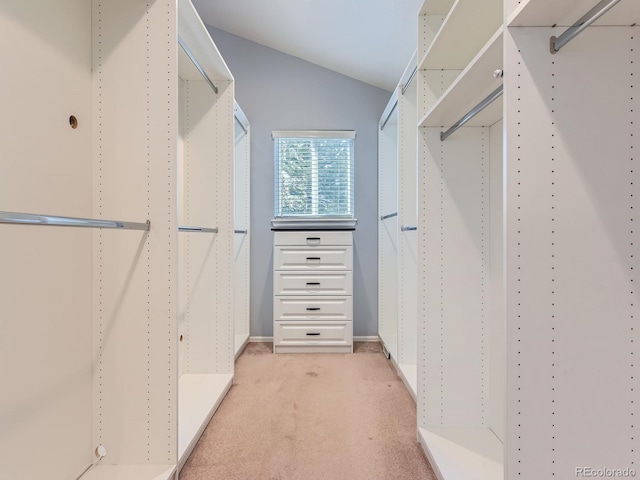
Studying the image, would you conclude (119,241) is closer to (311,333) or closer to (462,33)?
(462,33)

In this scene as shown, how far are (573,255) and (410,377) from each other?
4.87 feet

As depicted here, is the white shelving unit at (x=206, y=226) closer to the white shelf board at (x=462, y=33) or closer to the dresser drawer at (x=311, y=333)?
the dresser drawer at (x=311, y=333)

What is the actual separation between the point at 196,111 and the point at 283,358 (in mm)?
1884

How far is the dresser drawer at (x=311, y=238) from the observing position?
2.79m

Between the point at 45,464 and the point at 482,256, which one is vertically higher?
the point at 482,256

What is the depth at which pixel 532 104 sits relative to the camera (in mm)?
845

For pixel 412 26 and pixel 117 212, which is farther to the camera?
pixel 412 26

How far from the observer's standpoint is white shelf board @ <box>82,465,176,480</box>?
47.1 inches

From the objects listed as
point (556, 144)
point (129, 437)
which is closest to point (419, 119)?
point (556, 144)

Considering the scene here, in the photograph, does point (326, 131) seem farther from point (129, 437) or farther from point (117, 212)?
point (129, 437)

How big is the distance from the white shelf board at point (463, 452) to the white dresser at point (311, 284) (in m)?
1.35

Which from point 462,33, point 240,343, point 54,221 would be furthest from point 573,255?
point 240,343

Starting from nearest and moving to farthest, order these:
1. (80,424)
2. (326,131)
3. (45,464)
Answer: (45,464) → (80,424) → (326,131)

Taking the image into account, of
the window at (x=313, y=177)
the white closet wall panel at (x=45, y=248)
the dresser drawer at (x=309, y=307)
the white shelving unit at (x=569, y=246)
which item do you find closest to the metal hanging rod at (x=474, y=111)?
the white shelving unit at (x=569, y=246)
